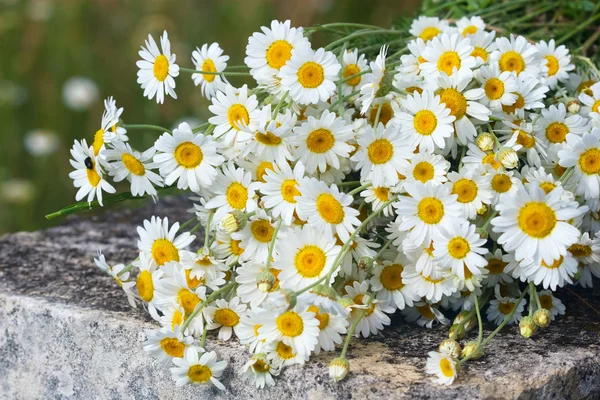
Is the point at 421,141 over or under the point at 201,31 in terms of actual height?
under

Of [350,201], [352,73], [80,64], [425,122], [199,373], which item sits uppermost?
[80,64]

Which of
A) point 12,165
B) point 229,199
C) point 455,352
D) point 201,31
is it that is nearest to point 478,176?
point 455,352

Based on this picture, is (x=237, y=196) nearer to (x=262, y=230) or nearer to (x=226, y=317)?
(x=262, y=230)

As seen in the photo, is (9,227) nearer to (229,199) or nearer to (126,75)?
(126,75)

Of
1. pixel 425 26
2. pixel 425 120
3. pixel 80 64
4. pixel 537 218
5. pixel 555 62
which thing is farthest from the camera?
pixel 80 64

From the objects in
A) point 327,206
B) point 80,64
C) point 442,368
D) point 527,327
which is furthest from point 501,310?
point 80,64

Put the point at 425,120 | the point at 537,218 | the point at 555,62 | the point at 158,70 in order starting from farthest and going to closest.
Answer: the point at 555,62 → the point at 158,70 → the point at 425,120 → the point at 537,218

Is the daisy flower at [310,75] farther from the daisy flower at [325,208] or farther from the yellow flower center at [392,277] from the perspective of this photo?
the yellow flower center at [392,277]
